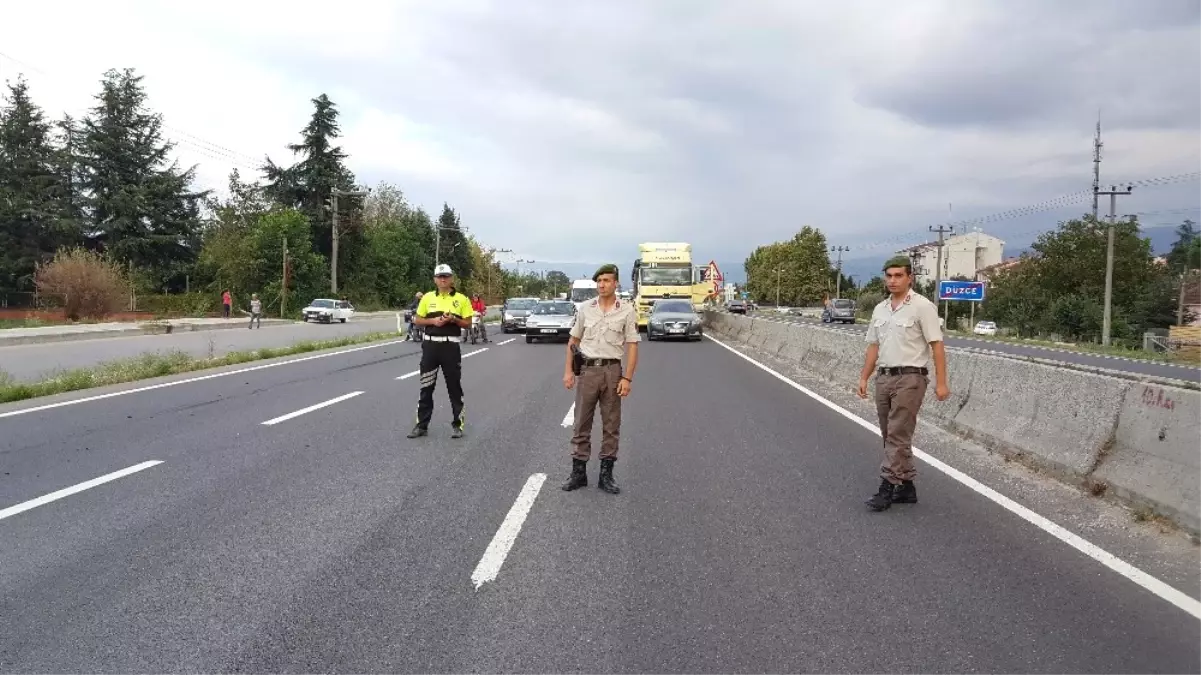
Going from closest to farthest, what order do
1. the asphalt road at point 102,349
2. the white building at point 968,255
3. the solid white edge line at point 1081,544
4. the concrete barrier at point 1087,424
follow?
the solid white edge line at point 1081,544 < the concrete barrier at point 1087,424 < the asphalt road at point 102,349 < the white building at point 968,255

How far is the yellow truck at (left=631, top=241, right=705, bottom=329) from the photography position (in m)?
37.2

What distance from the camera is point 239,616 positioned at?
3881 mm

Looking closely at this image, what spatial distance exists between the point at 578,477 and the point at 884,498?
233 cm

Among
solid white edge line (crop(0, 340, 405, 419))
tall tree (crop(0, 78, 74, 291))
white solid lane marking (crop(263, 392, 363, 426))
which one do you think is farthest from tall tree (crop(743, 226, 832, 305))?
white solid lane marking (crop(263, 392, 363, 426))

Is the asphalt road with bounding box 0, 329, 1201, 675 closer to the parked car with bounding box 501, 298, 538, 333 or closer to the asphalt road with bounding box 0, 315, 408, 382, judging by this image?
the asphalt road with bounding box 0, 315, 408, 382

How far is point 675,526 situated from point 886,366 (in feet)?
7.04

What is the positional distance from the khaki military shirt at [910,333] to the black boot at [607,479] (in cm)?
227

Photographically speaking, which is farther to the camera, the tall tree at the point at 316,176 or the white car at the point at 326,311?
the tall tree at the point at 316,176

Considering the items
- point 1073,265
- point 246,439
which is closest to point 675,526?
point 246,439

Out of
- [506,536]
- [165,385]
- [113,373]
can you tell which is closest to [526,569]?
[506,536]

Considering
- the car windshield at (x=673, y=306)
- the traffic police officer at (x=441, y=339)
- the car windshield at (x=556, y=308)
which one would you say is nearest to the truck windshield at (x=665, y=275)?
the car windshield at (x=673, y=306)

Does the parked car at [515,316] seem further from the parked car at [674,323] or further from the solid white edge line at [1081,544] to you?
the solid white edge line at [1081,544]

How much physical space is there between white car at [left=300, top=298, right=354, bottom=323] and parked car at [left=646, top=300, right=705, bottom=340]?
27749 mm

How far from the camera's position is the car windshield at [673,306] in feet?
102
